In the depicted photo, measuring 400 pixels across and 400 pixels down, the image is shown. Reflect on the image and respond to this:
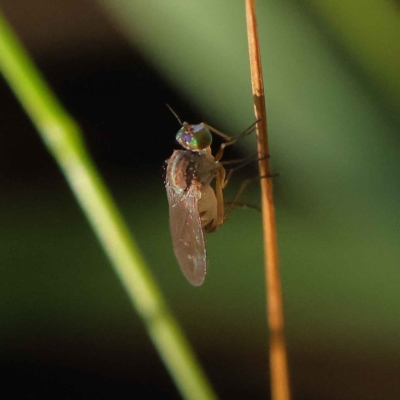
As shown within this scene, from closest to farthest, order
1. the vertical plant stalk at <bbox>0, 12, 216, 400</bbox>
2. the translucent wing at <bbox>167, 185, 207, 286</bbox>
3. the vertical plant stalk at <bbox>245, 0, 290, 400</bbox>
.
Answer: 1. the vertical plant stalk at <bbox>245, 0, 290, 400</bbox>
2. the translucent wing at <bbox>167, 185, 207, 286</bbox>
3. the vertical plant stalk at <bbox>0, 12, 216, 400</bbox>

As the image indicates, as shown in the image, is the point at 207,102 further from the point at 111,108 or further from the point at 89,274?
the point at 89,274

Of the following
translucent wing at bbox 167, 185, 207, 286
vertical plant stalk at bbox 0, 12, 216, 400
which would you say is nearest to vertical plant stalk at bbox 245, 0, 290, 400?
translucent wing at bbox 167, 185, 207, 286

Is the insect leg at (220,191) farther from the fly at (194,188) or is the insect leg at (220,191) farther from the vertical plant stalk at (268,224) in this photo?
the vertical plant stalk at (268,224)

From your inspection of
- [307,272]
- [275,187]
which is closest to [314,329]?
[307,272]

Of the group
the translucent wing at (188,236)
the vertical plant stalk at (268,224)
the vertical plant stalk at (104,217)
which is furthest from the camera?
the vertical plant stalk at (104,217)

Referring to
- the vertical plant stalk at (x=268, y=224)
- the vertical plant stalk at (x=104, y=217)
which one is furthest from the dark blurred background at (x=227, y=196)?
the vertical plant stalk at (x=268, y=224)

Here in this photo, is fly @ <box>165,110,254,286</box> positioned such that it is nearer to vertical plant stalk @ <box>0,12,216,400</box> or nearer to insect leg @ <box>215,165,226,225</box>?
insect leg @ <box>215,165,226,225</box>

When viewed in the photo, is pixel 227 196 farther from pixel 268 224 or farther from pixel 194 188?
pixel 268 224

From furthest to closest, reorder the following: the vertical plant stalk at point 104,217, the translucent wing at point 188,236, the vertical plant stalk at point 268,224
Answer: the vertical plant stalk at point 104,217 < the translucent wing at point 188,236 < the vertical plant stalk at point 268,224
